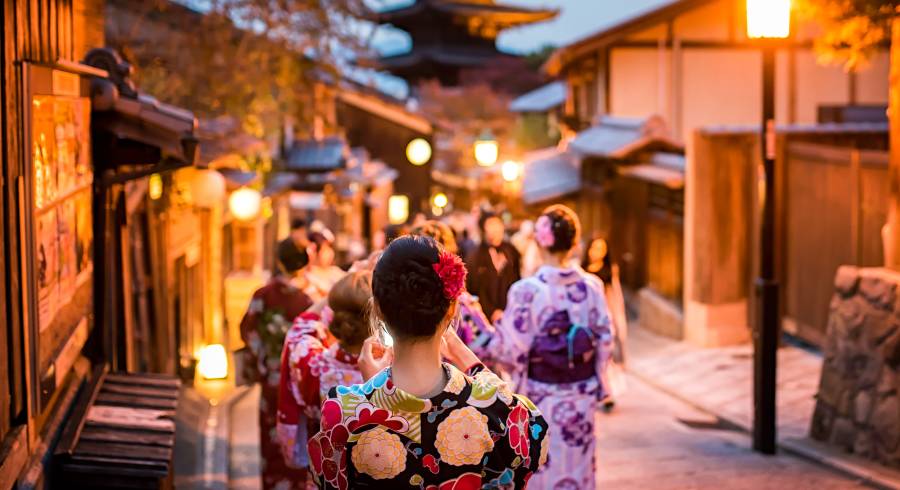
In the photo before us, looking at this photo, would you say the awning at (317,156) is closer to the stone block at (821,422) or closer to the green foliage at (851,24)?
the green foliage at (851,24)

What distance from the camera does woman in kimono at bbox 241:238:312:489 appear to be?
888 centimetres

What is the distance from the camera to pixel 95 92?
934 cm

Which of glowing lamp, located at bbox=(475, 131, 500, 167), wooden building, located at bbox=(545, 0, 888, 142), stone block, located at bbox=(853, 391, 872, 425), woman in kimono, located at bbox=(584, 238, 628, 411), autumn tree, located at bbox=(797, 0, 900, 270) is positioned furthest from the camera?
glowing lamp, located at bbox=(475, 131, 500, 167)

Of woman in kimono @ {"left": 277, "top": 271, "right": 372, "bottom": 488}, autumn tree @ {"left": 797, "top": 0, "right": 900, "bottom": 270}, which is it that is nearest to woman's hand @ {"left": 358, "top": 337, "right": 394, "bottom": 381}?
woman in kimono @ {"left": 277, "top": 271, "right": 372, "bottom": 488}

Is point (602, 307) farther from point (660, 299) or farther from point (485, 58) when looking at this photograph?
point (485, 58)

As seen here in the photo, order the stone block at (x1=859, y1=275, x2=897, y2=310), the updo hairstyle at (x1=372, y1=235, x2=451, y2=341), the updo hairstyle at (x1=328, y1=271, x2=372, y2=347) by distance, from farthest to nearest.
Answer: the stone block at (x1=859, y1=275, x2=897, y2=310), the updo hairstyle at (x1=328, y1=271, x2=372, y2=347), the updo hairstyle at (x1=372, y1=235, x2=451, y2=341)

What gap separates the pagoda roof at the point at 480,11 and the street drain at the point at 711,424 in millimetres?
47857

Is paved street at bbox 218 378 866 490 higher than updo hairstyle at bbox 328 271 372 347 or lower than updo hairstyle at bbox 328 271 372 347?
lower

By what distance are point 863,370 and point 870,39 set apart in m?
3.05

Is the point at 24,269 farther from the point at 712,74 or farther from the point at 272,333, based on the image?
the point at 712,74

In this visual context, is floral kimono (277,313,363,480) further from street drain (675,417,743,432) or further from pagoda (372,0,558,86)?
pagoda (372,0,558,86)

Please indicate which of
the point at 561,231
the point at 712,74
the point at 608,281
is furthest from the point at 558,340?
the point at 712,74

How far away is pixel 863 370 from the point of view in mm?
11086

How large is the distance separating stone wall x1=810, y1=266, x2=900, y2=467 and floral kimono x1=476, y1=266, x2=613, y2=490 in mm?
3569
